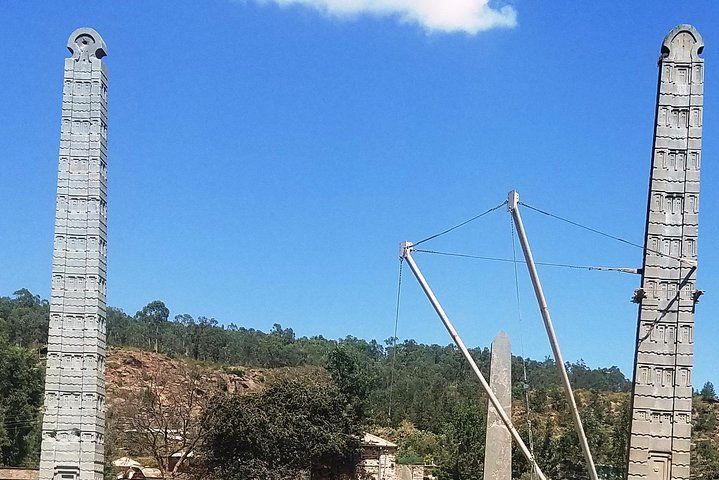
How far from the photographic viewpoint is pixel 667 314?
1552 cm

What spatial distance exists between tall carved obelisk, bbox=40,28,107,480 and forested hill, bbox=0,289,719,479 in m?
6.31

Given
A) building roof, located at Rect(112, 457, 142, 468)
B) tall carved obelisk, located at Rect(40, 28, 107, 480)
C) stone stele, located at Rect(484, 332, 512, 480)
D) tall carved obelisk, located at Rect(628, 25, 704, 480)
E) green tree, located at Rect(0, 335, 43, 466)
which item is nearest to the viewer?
tall carved obelisk, located at Rect(628, 25, 704, 480)

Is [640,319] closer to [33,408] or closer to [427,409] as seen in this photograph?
[33,408]

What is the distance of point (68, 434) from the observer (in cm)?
1936

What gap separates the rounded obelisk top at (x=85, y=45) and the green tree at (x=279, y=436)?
25.5m

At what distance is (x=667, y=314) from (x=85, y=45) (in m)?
13.0

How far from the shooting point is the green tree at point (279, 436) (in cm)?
4291

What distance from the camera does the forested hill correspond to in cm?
4606

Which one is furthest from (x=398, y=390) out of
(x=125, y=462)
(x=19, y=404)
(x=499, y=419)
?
(x=499, y=419)

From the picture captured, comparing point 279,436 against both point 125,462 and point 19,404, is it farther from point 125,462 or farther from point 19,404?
point 19,404

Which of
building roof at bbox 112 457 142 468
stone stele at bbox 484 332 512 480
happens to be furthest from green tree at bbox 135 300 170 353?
stone stele at bbox 484 332 512 480

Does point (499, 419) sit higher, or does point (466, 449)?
point (499, 419)

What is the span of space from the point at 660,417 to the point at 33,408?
40.6 meters

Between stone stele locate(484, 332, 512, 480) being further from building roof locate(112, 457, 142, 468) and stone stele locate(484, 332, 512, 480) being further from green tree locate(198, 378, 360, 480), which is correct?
building roof locate(112, 457, 142, 468)
